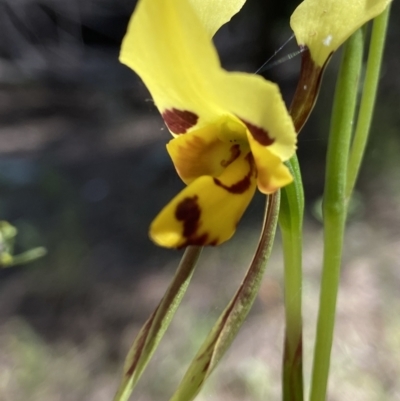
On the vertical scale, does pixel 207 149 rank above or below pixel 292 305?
above

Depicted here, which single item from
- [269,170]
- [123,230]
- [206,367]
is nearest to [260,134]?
[269,170]

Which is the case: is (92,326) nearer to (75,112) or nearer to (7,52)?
(75,112)

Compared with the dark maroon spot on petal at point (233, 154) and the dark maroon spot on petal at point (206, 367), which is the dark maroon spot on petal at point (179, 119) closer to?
the dark maroon spot on petal at point (233, 154)

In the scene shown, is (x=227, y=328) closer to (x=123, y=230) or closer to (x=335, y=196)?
(x=335, y=196)

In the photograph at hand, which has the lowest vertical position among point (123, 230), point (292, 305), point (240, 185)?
point (123, 230)

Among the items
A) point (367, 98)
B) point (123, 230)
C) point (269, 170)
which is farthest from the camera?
point (123, 230)

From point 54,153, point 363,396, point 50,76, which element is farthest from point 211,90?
point 50,76
